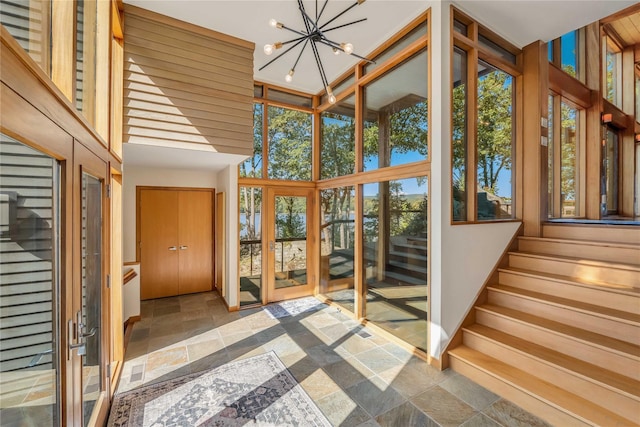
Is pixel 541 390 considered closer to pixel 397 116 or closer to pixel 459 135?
pixel 459 135

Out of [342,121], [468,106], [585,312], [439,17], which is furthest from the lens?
[342,121]

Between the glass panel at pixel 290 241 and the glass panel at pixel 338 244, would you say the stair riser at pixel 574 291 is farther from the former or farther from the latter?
the glass panel at pixel 290 241

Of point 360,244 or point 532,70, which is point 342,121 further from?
point 532,70

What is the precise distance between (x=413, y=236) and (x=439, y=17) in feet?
7.92

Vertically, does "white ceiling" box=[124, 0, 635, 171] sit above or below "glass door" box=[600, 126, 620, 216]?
above

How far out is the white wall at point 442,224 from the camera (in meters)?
2.89

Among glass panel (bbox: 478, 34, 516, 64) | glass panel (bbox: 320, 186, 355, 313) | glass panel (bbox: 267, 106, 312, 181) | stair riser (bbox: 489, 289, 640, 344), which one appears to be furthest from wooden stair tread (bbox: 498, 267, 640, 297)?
glass panel (bbox: 267, 106, 312, 181)

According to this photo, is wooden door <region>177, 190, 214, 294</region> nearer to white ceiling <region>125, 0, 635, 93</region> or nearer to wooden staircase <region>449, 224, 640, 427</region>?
white ceiling <region>125, 0, 635, 93</region>

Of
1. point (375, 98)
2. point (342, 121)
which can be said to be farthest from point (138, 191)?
point (375, 98)

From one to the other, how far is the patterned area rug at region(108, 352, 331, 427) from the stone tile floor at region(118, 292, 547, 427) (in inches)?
5.4

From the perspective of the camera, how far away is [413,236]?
3.34 meters

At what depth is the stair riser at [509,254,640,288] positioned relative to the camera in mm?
2680

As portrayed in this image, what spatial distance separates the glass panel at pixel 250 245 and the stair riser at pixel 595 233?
14.2ft

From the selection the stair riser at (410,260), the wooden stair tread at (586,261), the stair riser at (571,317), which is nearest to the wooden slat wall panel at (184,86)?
the stair riser at (410,260)
